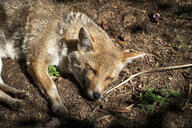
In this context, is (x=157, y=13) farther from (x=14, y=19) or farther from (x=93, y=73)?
(x=14, y=19)

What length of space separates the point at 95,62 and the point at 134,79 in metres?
1.03

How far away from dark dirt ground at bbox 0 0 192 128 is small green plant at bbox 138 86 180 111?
0.31 ft

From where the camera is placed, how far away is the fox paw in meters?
3.91

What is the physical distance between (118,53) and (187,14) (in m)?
2.49

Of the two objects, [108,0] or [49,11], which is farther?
[108,0]

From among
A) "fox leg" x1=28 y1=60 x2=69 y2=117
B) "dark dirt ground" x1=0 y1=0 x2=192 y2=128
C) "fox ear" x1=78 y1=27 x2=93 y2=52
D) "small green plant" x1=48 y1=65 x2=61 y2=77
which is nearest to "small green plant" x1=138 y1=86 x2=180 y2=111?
"dark dirt ground" x1=0 y1=0 x2=192 y2=128

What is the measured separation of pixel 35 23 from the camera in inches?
187

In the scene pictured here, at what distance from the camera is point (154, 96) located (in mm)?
3885

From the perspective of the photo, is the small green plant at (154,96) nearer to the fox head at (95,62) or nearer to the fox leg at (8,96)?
the fox head at (95,62)

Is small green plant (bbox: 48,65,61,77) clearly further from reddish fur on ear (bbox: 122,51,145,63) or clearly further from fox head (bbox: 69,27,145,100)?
reddish fur on ear (bbox: 122,51,145,63)

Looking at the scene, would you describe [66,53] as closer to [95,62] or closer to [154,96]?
[95,62]

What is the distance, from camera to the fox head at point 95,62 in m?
3.96

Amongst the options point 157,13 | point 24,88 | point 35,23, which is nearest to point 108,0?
point 157,13

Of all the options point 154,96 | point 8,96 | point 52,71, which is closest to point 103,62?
point 154,96
